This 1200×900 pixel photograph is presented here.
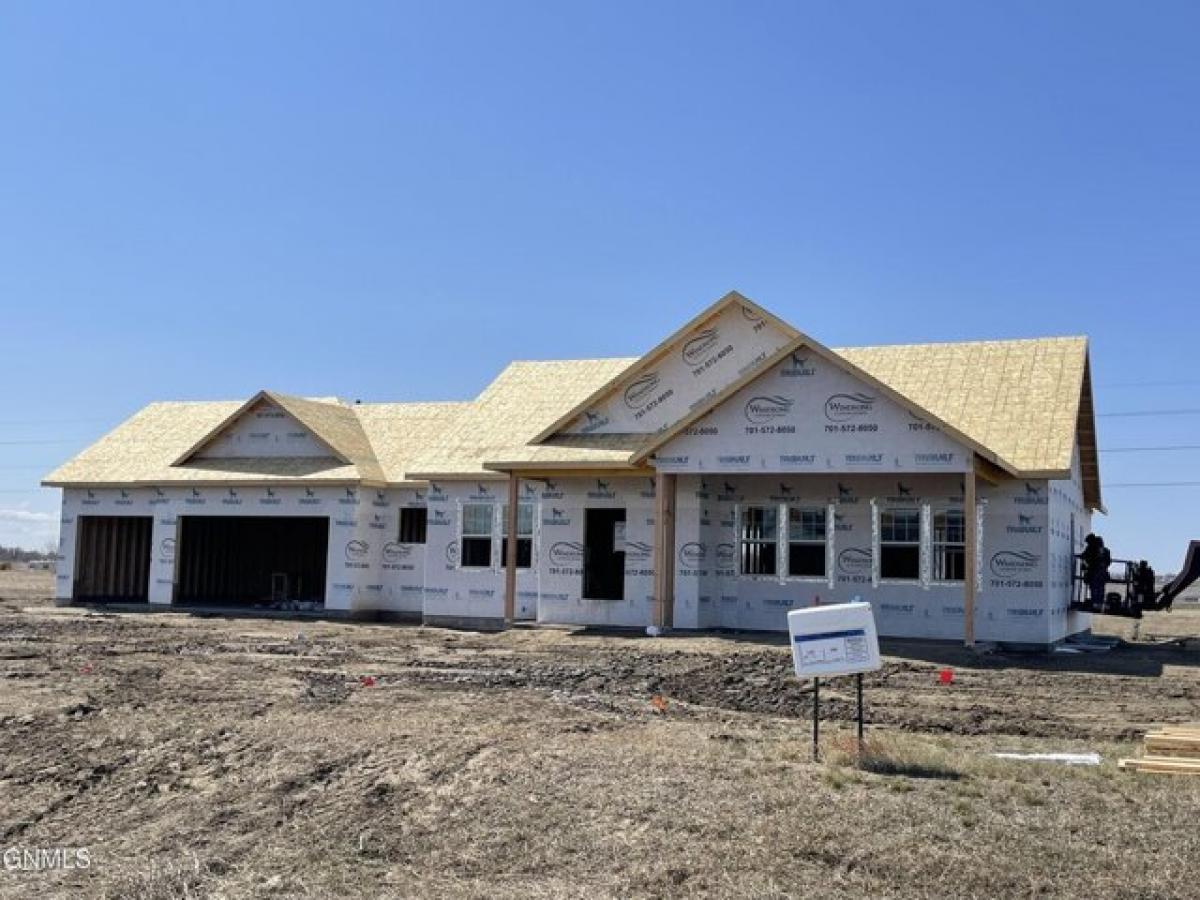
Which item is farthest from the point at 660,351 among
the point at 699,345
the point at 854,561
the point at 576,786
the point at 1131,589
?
the point at 576,786

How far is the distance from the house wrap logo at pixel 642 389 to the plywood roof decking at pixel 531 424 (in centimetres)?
73

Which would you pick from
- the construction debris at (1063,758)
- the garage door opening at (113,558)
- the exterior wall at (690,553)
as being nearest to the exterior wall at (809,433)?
the exterior wall at (690,553)

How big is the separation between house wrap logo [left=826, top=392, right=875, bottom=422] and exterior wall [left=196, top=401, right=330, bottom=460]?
14023 millimetres

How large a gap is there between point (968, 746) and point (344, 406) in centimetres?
2456

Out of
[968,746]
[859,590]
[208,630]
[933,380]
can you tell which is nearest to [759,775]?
[968,746]

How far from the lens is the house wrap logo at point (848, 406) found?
20.7 m

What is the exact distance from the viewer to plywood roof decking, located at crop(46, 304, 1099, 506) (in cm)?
2183

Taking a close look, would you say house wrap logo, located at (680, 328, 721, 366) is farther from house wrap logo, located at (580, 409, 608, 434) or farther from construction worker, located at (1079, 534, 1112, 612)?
construction worker, located at (1079, 534, 1112, 612)

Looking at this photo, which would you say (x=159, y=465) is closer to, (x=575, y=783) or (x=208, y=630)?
(x=208, y=630)

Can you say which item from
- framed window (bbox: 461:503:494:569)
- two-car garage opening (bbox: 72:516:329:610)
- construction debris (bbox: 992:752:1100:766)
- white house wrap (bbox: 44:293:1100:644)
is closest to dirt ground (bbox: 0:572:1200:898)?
construction debris (bbox: 992:752:1100:766)

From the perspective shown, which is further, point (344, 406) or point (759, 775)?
point (344, 406)

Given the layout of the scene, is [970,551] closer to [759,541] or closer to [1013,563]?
[1013,563]

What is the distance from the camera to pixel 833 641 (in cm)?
1045

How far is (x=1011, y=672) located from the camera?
57.8 ft
